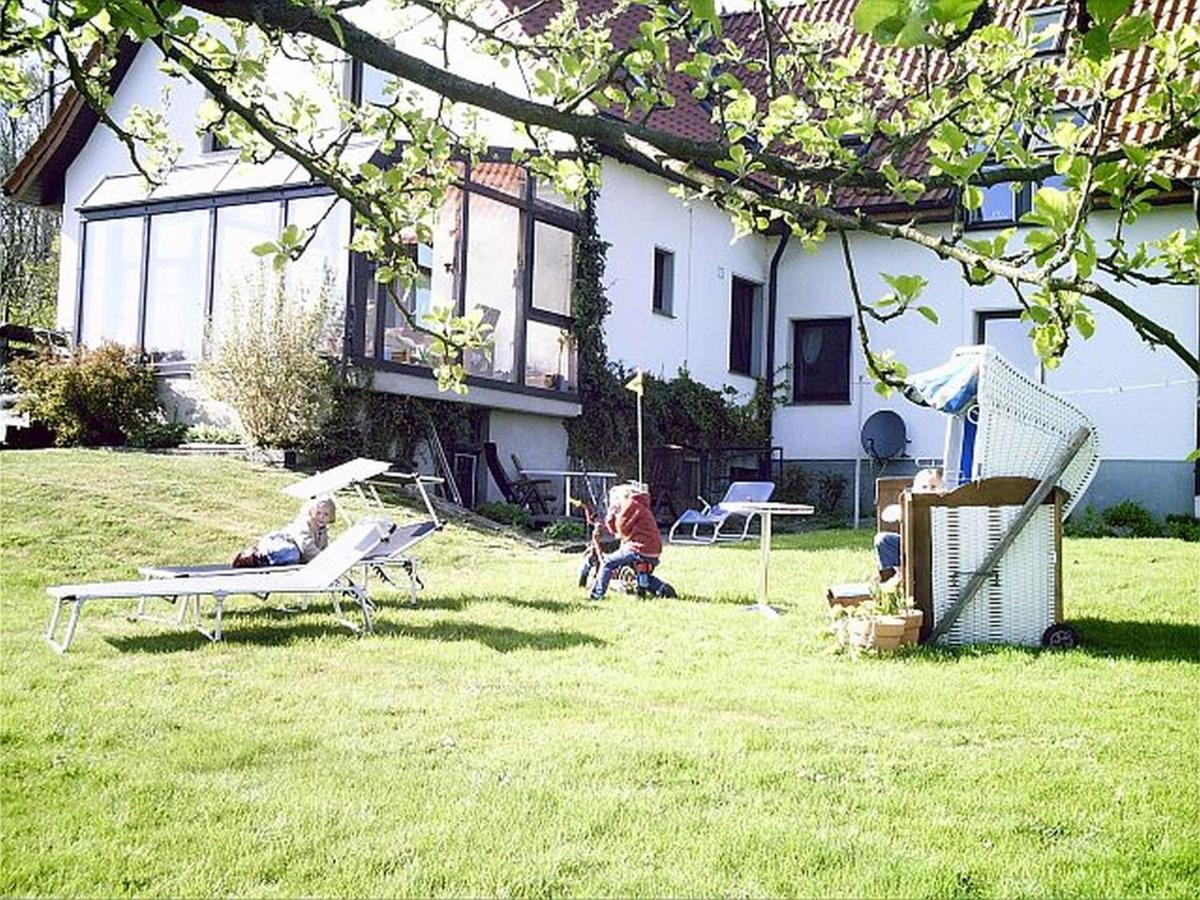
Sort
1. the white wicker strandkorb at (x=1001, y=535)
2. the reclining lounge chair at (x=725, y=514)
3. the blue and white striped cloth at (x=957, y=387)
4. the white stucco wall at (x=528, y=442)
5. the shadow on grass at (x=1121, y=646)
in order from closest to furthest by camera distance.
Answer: the shadow on grass at (x=1121, y=646)
the white wicker strandkorb at (x=1001, y=535)
the blue and white striped cloth at (x=957, y=387)
the reclining lounge chair at (x=725, y=514)
the white stucco wall at (x=528, y=442)

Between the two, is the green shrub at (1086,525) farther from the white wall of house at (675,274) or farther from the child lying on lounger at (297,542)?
the child lying on lounger at (297,542)

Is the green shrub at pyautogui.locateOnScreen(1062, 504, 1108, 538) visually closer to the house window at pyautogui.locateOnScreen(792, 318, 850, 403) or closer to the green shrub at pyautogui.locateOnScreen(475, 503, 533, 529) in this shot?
the house window at pyautogui.locateOnScreen(792, 318, 850, 403)

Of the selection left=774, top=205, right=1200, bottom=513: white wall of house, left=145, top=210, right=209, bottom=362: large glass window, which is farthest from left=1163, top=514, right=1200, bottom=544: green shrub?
left=145, top=210, right=209, bottom=362: large glass window

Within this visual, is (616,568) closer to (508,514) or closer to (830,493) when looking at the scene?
(508,514)

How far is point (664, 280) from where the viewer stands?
2128 cm

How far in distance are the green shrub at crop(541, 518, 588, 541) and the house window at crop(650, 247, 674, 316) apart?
6.11 metres

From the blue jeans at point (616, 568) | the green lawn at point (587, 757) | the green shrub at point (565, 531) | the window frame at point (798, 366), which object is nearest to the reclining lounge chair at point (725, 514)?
the green shrub at point (565, 531)

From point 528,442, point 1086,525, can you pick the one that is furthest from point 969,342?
point 528,442

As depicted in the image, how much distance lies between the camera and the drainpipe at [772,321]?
2247 centimetres

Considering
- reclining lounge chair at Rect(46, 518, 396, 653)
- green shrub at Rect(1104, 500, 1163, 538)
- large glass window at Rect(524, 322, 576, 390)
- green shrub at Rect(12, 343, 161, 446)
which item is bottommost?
reclining lounge chair at Rect(46, 518, 396, 653)

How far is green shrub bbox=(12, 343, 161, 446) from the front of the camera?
17062 mm

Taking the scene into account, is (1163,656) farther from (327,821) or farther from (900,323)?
(900,323)

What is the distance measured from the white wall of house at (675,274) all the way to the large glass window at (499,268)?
199 centimetres

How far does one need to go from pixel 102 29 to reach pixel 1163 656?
6980 mm
